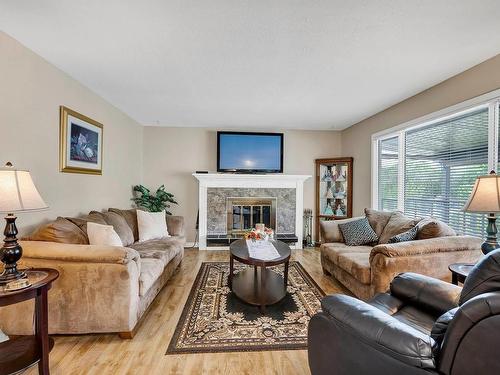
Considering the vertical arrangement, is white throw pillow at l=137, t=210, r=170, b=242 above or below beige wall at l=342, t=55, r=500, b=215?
below

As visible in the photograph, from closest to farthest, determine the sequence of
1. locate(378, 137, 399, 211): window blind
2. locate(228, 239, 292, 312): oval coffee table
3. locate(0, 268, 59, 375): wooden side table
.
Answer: locate(0, 268, 59, 375): wooden side table
locate(228, 239, 292, 312): oval coffee table
locate(378, 137, 399, 211): window blind

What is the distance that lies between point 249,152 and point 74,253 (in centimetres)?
346

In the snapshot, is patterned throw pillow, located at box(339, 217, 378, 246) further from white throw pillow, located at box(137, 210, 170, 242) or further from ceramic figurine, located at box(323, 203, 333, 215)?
white throw pillow, located at box(137, 210, 170, 242)

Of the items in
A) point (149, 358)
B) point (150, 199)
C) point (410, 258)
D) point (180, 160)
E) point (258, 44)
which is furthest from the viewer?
point (180, 160)

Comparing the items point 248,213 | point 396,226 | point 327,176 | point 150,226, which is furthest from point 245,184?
point 396,226

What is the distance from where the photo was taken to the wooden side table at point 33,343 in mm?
1421

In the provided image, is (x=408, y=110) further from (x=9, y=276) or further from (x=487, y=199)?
(x=9, y=276)

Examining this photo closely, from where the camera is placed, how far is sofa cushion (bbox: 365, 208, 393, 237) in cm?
327

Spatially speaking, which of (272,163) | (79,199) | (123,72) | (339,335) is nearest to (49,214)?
(79,199)

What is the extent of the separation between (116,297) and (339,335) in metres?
1.64

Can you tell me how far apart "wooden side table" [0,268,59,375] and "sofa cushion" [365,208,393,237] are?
3444 millimetres

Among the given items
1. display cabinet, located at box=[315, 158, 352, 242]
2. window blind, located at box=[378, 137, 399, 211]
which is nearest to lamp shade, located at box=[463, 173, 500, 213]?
window blind, located at box=[378, 137, 399, 211]

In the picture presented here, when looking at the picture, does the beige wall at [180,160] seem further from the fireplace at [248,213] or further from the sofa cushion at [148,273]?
the sofa cushion at [148,273]

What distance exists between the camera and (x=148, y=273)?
2.26m
